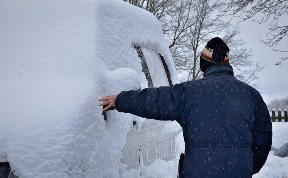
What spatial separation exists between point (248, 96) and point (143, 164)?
3.56 ft

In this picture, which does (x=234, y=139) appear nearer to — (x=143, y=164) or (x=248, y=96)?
(x=248, y=96)

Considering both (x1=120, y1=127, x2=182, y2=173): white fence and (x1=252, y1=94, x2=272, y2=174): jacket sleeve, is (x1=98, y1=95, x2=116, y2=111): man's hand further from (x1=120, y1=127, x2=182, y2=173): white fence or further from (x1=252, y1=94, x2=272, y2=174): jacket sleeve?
(x1=252, y1=94, x2=272, y2=174): jacket sleeve

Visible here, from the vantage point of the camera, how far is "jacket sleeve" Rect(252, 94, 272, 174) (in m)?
2.28

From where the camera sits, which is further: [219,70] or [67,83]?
[67,83]

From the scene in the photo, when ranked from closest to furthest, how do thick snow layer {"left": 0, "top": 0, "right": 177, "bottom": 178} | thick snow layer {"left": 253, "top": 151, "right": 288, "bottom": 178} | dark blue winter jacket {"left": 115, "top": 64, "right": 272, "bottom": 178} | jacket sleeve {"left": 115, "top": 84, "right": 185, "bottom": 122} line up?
thick snow layer {"left": 0, "top": 0, "right": 177, "bottom": 178} < dark blue winter jacket {"left": 115, "top": 64, "right": 272, "bottom": 178} < jacket sleeve {"left": 115, "top": 84, "right": 185, "bottom": 122} < thick snow layer {"left": 253, "top": 151, "right": 288, "bottom": 178}

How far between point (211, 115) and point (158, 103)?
327 mm

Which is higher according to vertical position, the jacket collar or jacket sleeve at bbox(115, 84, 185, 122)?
the jacket collar

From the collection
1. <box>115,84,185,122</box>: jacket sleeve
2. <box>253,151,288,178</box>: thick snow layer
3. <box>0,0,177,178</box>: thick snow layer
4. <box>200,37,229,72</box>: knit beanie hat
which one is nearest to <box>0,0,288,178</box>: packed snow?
<box>0,0,177,178</box>: thick snow layer

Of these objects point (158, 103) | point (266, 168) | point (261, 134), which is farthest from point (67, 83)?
point (266, 168)

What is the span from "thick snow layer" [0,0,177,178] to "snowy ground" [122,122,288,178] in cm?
46

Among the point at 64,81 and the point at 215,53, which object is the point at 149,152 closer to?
the point at 64,81

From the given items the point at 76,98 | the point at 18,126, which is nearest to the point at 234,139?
the point at 76,98

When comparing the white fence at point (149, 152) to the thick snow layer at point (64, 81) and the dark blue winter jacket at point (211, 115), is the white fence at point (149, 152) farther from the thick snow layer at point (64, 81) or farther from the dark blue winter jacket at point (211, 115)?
the dark blue winter jacket at point (211, 115)

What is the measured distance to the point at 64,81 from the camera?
7.89 feet
